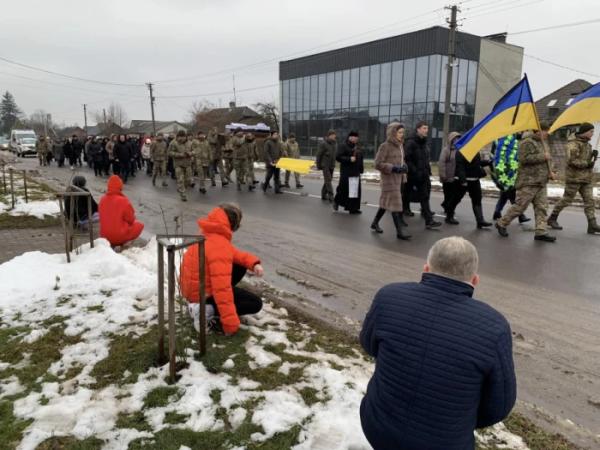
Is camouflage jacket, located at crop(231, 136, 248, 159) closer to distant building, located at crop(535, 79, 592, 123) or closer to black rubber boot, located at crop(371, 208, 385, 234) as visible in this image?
black rubber boot, located at crop(371, 208, 385, 234)

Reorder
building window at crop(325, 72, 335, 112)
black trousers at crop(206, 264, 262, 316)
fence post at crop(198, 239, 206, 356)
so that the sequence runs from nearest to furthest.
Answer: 1. fence post at crop(198, 239, 206, 356)
2. black trousers at crop(206, 264, 262, 316)
3. building window at crop(325, 72, 335, 112)

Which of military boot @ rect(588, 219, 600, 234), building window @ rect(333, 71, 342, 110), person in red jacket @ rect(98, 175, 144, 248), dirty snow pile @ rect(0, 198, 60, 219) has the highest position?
building window @ rect(333, 71, 342, 110)

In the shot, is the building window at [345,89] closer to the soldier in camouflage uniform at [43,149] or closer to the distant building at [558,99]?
the distant building at [558,99]

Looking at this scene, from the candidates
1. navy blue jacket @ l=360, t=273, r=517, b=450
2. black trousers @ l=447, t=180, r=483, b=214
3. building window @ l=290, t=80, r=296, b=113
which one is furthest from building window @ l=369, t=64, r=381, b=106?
Answer: navy blue jacket @ l=360, t=273, r=517, b=450

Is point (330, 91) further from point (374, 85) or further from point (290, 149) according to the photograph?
point (290, 149)

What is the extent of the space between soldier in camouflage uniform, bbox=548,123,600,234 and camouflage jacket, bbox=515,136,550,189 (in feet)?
3.05

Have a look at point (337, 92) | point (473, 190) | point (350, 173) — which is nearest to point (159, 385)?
point (473, 190)

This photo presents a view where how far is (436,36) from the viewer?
121ft

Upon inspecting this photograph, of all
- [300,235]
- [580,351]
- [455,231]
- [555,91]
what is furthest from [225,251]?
[555,91]

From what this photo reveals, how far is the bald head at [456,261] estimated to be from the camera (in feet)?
6.67

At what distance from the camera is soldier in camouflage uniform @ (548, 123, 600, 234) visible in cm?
839

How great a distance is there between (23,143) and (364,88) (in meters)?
31.3

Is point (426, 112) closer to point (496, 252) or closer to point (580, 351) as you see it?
point (496, 252)

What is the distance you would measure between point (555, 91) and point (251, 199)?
1447 inches
